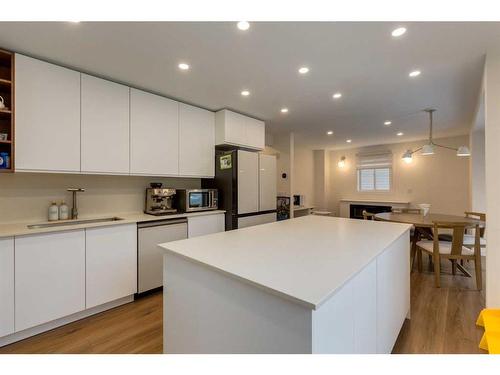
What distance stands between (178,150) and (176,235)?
108 centimetres

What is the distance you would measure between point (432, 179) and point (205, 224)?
18.0 feet

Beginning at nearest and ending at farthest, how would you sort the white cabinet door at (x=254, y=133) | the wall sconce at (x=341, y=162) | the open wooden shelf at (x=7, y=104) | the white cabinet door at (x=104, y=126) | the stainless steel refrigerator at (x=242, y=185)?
the open wooden shelf at (x=7, y=104) → the white cabinet door at (x=104, y=126) → the stainless steel refrigerator at (x=242, y=185) → the white cabinet door at (x=254, y=133) → the wall sconce at (x=341, y=162)

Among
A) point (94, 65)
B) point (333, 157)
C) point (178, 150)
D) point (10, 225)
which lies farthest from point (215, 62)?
point (333, 157)

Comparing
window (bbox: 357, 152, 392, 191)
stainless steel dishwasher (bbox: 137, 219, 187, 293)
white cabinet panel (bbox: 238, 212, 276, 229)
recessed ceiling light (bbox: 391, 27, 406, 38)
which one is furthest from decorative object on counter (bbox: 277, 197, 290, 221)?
recessed ceiling light (bbox: 391, 27, 406, 38)

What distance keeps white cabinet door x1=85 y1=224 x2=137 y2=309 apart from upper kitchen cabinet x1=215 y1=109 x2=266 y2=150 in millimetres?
1676

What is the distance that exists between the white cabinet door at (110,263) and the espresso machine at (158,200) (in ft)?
1.65

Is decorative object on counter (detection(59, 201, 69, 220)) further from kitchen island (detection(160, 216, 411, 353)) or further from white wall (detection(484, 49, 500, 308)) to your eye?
white wall (detection(484, 49, 500, 308))

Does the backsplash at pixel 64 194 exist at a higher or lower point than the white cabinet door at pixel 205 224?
higher

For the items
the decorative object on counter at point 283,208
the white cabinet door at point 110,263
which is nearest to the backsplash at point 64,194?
the white cabinet door at point 110,263

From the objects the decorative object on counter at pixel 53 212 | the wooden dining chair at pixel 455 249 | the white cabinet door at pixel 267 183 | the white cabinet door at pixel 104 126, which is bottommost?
the wooden dining chair at pixel 455 249

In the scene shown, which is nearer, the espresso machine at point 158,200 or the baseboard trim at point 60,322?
the baseboard trim at point 60,322

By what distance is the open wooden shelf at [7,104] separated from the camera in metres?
1.87

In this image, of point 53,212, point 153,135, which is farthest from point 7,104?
point 153,135

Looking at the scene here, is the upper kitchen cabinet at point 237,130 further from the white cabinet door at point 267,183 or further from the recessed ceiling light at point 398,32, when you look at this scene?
the recessed ceiling light at point 398,32
